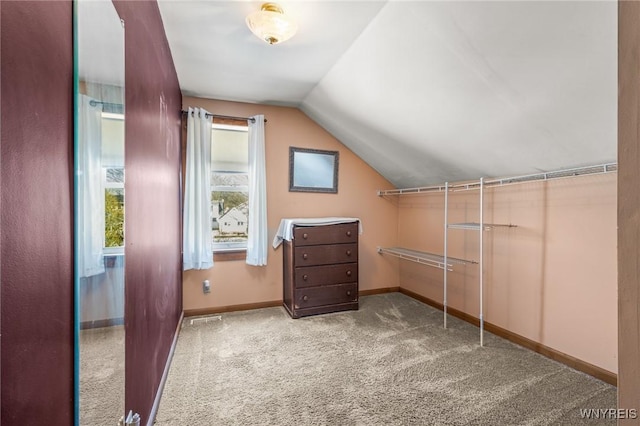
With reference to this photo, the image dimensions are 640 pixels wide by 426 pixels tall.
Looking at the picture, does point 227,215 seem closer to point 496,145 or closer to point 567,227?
point 496,145

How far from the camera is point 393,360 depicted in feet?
7.26

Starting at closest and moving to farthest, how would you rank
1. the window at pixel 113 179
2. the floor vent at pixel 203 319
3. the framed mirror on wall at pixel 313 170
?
the window at pixel 113 179 → the floor vent at pixel 203 319 → the framed mirror on wall at pixel 313 170

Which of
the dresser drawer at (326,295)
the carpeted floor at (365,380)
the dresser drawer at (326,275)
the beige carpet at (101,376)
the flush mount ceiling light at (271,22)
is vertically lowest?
the carpeted floor at (365,380)

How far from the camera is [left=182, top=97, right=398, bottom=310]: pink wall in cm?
321

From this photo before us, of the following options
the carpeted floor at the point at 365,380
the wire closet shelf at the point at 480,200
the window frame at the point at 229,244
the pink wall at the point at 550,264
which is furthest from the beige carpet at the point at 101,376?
the pink wall at the point at 550,264

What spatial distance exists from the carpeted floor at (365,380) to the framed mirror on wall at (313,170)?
158cm

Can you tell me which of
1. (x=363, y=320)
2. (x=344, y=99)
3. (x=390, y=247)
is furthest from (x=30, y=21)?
(x=390, y=247)

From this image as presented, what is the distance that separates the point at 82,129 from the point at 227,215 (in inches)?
104

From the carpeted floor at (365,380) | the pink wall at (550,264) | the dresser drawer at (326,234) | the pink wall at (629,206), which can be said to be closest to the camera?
the pink wall at (629,206)

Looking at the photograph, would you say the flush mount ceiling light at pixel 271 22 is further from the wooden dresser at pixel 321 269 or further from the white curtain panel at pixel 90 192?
the wooden dresser at pixel 321 269

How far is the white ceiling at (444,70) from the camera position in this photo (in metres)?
1.41

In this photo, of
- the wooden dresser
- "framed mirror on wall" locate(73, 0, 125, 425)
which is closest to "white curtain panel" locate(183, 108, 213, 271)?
the wooden dresser

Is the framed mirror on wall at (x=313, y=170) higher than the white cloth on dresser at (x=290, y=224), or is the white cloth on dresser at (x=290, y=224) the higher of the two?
the framed mirror on wall at (x=313, y=170)

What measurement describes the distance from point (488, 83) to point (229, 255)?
279cm
